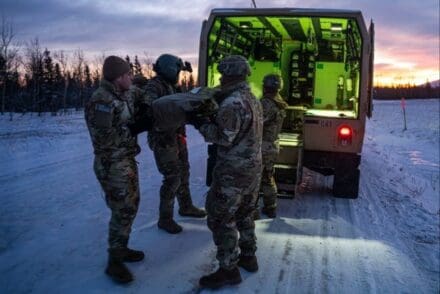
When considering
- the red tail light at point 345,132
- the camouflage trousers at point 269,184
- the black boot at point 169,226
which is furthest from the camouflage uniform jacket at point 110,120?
the red tail light at point 345,132

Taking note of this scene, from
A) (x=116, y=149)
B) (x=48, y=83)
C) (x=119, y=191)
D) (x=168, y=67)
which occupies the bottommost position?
(x=119, y=191)

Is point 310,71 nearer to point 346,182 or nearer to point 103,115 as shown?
point 346,182

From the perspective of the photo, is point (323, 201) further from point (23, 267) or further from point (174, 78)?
point (23, 267)

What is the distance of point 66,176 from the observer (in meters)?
7.79

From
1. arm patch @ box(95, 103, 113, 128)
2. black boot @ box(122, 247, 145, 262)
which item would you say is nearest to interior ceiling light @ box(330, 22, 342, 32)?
arm patch @ box(95, 103, 113, 128)

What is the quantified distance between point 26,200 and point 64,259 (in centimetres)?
235

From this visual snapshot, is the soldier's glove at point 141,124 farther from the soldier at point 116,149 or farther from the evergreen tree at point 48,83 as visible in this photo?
the evergreen tree at point 48,83

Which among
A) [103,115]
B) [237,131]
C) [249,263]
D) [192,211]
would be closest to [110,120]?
[103,115]

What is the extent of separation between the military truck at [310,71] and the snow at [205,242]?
70 cm

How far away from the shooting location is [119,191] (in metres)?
3.69

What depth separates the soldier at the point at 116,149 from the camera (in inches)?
140

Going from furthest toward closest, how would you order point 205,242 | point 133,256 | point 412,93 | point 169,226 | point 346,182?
1. point 412,93
2. point 346,182
3. point 169,226
4. point 205,242
5. point 133,256

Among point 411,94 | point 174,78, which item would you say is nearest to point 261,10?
point 174,78

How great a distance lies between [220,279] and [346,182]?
3692mm
